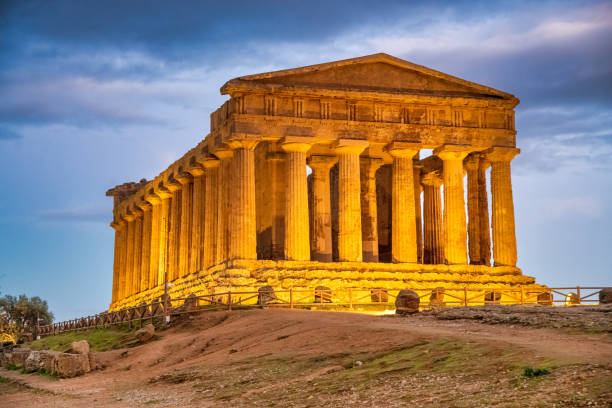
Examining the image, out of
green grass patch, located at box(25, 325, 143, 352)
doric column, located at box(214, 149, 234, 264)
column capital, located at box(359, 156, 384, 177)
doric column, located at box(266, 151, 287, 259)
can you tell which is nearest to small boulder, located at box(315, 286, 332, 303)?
doric column, located at box(214, 149, 234, 264)

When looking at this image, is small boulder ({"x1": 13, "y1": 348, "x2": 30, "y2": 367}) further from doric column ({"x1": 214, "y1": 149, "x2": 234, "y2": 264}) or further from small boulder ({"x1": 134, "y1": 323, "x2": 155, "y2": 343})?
doric column ({"x1": 214, "y1": 149, "x2": 234, "y2": 264})

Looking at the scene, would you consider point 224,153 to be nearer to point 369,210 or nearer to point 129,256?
point 369,210

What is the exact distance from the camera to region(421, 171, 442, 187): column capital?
65.5m

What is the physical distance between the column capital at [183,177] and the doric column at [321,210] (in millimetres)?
9121

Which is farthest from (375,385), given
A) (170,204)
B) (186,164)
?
(170,204)

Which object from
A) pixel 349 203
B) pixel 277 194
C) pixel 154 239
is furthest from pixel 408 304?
pixel 154 239

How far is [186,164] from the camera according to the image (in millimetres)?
61844

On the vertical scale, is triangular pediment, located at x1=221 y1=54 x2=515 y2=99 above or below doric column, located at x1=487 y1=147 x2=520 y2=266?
above

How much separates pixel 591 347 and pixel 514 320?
22.3ft

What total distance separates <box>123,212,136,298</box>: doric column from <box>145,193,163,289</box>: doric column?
24.5 ft

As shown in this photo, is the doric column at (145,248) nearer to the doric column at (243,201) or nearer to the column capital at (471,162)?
the doric column at (243,201)

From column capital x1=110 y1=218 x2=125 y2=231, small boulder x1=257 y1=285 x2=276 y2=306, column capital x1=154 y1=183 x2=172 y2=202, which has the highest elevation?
column capital x1=154 y1=183 x2=172 y2=202

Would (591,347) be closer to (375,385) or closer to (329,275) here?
(375,385)

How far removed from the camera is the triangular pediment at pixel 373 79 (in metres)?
52.2
